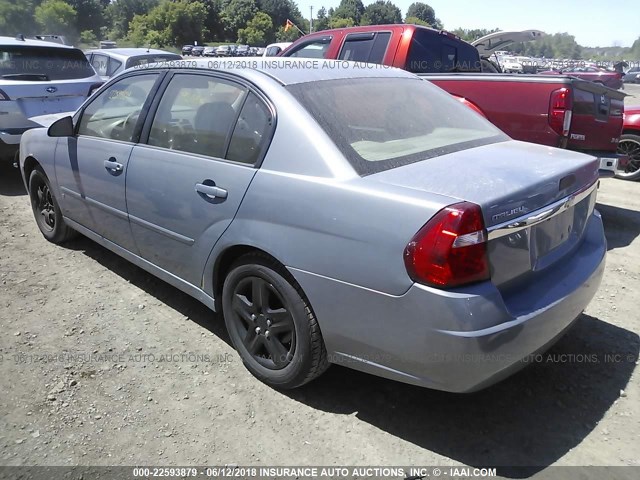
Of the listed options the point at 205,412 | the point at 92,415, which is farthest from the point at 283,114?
the point at 92,415

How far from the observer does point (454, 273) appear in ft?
6.72

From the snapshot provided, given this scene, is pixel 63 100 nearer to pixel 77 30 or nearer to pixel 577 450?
pixel 577 450

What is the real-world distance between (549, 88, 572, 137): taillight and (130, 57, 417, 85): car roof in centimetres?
200

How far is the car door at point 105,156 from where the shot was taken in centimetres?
354

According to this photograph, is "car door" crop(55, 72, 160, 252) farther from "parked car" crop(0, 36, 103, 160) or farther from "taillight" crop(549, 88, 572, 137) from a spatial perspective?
"taillight" crop(549, 88, 572, 137)

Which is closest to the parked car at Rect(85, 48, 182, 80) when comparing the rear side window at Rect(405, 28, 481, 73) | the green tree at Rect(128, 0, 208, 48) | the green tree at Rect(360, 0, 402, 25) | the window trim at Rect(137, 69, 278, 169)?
the rear side window at Rect(405, 28, 481, 73)

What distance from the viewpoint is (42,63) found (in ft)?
23.0

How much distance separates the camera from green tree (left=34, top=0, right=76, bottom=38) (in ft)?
290

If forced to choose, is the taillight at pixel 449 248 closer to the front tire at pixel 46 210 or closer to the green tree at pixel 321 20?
the front tire at pixel 46 210

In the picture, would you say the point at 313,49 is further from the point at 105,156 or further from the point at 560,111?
the point at 105,156

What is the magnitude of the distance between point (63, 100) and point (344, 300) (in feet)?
20.0

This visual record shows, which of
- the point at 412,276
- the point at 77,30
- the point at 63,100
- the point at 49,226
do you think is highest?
the point at 77,30

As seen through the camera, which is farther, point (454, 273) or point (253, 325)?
point (253, 325)

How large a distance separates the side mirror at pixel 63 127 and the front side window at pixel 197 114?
1099 mm
